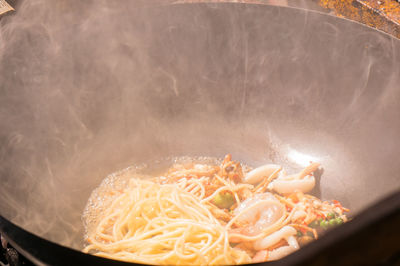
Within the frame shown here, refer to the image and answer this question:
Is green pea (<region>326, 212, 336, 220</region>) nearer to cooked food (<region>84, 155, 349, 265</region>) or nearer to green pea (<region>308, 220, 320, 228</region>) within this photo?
cooked food (<region>84, 155, 349, 265</region>)

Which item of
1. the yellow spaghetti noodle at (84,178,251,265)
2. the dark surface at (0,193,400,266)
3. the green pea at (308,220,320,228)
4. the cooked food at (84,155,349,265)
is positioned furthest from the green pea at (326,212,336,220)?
the dark surface at (0,193,400,266)

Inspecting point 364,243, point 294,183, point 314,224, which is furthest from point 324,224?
point 364,243

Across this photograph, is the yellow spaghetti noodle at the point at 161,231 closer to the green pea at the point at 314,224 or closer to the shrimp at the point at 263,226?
the shrimp at the point at 263,226

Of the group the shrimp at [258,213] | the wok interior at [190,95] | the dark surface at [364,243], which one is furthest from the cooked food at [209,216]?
the dark surface at [364,243]

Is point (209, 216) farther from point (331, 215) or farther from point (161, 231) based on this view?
point (331, 215)

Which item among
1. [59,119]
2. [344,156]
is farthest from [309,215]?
[59,119]

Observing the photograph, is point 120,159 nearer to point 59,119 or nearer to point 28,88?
point 59,119

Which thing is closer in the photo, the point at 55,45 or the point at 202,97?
the point at 55,45
